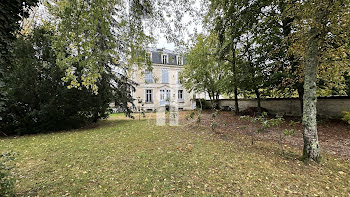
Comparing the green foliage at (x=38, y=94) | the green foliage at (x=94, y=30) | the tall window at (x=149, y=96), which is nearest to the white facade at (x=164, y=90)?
the tall window at (x=149, y=96)

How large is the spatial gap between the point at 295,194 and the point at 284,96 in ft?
33.1

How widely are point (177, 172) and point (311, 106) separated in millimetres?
3338

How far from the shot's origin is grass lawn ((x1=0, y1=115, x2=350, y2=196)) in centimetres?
239

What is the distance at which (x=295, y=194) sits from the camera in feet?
7.55

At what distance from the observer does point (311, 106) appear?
3.28 metres

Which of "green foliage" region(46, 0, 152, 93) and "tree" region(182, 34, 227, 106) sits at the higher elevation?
"tree" region(182, 34, 227, 106)

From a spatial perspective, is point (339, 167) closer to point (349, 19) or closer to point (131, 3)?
point (349, 19)

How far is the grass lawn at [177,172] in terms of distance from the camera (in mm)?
2391

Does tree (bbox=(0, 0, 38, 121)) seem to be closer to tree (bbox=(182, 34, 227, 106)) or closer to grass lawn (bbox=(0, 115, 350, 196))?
grass lawn (bbox=(0, 115, 350, 196))

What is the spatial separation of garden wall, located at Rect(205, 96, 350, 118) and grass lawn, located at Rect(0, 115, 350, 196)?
20.1 ft

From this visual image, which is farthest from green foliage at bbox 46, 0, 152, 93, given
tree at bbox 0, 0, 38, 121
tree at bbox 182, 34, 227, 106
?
tree at bbox 182, 34, 227, 106

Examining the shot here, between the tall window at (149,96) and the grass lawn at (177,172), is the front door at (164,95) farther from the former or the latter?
the grass lawn at (177,172)

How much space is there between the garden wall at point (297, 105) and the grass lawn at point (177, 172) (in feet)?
20.1

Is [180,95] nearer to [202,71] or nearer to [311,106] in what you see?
[202,71]
